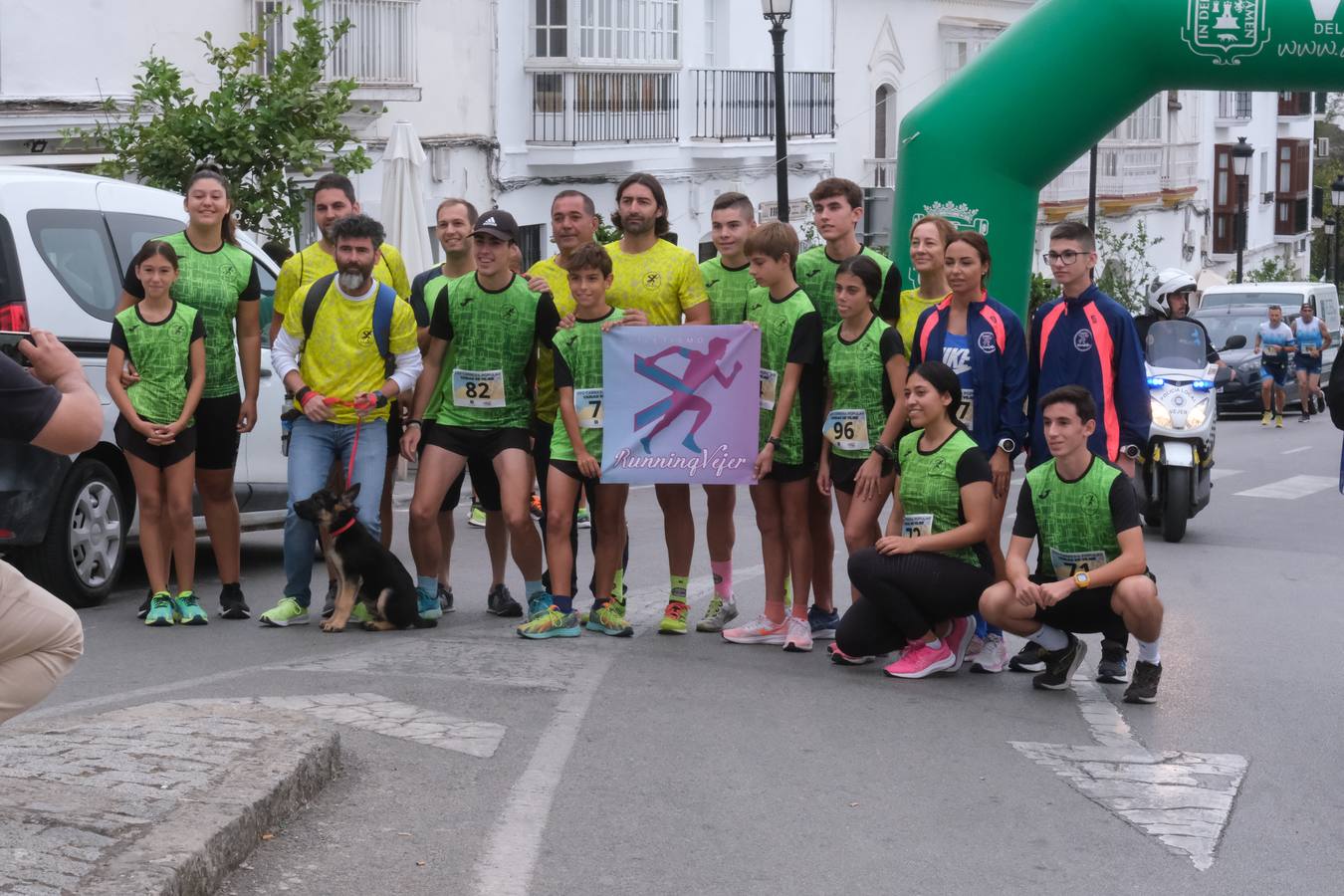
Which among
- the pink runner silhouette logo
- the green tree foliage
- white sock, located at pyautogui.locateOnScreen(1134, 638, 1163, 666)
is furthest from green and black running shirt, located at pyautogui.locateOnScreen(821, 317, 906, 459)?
the green tree foliage

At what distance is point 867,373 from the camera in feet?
27.6

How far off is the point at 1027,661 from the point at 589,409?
2281mm

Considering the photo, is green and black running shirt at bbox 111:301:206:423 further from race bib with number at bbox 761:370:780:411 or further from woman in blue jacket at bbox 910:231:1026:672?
woman in blue jacket at bbox 910:231:1026:672

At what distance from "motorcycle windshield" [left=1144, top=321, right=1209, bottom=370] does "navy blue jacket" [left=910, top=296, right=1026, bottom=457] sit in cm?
760

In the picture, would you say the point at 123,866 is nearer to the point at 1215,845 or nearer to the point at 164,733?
the point at 164,733

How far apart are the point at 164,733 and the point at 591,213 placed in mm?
4045

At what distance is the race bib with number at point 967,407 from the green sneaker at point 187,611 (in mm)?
3750

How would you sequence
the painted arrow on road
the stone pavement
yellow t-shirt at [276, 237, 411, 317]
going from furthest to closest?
1. yellow t-shirt at [276, 237, 411, 317]
2. the painted arrow on road
3. the stone pavement

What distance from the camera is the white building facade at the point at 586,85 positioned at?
64.3ft

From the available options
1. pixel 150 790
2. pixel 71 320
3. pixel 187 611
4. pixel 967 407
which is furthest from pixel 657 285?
pixel 150 790

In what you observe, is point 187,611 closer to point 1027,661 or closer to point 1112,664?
point 1027,661

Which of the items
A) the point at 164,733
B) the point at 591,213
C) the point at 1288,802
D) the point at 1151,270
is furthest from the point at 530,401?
the point at 1151,270

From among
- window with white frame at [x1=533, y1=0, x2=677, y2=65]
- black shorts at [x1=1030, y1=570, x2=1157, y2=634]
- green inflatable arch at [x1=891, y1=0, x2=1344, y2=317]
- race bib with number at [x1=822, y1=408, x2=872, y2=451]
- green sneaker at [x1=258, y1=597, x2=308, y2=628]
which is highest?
window with white frame at [x1=533, y1=0, x2=677, y2=65]

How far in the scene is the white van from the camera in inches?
368
